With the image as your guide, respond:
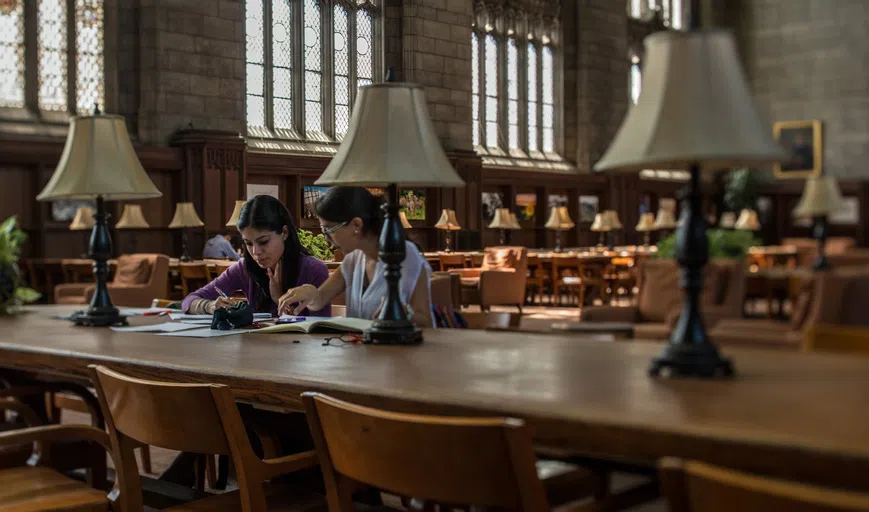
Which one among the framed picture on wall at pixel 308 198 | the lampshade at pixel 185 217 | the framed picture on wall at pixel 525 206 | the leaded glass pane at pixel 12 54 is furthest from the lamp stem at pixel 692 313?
the framed picture on wall at pixel 525 206

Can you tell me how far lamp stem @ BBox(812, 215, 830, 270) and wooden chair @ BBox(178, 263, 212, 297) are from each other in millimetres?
8013

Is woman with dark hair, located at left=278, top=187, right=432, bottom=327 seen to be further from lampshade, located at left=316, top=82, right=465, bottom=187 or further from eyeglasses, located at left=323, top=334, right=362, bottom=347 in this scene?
lampshade, located at left=316, top=82, right=465, bottom=187

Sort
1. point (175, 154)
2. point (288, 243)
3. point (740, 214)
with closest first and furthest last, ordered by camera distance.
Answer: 1. point (740, 214)
2. point (288, 243)
3. point (175, 154)

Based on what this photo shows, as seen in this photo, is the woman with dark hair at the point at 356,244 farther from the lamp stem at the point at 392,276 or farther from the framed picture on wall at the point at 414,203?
the framed picture on wall at the point at 414,203

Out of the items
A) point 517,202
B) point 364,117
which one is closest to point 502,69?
point 517,202

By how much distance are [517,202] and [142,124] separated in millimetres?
6839

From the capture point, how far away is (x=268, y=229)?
10.4 feet

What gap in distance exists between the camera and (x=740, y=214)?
192cm

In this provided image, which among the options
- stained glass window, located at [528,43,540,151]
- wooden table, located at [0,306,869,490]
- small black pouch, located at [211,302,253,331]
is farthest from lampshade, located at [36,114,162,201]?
stained glass window, located at [528,43,540,151]

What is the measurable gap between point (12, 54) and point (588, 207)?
33.5 feet

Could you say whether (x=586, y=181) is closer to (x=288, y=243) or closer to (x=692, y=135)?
(x=288, y=243)

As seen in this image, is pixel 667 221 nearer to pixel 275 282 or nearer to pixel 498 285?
pixel 275 282

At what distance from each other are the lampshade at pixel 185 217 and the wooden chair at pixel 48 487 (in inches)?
306

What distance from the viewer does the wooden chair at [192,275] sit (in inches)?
363
